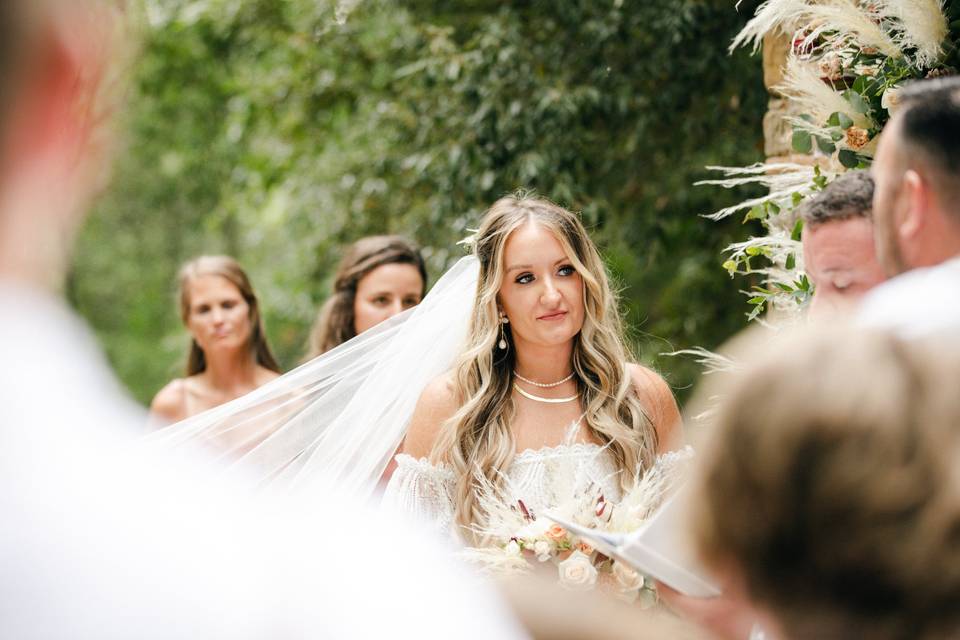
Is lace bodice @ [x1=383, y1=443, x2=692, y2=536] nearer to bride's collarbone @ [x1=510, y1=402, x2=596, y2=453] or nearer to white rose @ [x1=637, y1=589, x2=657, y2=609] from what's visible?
bride's collarbone @ [x1=510, y1=402, x2=596, y2=453]

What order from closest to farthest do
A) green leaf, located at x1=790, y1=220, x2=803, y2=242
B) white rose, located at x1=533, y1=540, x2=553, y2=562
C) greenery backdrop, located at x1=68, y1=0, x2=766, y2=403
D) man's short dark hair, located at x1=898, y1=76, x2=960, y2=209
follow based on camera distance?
man's short dark hair, located at x1=898, y1=76, x2=960, y2=209 → white rose, located at x1=533, y1=540, x2=553, y2=562 → green leaf, located at x1=790, y1=220, x2=803, y2=242 → greenery backdrop, located at x1=68, y1=0, x2=766, y2=403

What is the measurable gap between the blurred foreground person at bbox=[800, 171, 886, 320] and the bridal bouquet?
81 cm

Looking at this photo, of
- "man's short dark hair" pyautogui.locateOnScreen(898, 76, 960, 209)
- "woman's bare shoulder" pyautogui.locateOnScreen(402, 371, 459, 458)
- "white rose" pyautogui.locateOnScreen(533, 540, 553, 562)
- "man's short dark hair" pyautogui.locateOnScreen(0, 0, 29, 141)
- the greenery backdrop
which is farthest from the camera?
the greenery backdrop

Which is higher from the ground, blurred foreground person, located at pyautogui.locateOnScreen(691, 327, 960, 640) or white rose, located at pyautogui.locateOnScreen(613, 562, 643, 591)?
blurred foreground person, located at pyautogui.locateOnScreen(691, 327, 960, 640)

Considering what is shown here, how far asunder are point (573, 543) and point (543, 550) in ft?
0.32

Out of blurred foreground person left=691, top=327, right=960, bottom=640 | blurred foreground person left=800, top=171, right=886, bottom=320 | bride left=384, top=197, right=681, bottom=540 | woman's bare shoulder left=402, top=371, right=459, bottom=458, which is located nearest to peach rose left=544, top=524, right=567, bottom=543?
bride left=384, top=197, right=681, bottom=540

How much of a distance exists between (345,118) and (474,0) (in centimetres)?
169

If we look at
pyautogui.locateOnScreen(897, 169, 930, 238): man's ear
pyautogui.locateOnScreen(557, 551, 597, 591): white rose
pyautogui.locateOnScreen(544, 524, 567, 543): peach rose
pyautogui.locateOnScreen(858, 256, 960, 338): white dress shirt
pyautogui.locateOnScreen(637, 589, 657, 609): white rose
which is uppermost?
pyautogui.locateOnScreen(897, 169, 930, 238): man's ear

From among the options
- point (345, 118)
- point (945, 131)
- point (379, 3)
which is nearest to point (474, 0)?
point (379, 3)

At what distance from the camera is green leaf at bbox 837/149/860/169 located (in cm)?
310

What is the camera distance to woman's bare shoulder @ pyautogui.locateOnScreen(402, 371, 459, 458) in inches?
138

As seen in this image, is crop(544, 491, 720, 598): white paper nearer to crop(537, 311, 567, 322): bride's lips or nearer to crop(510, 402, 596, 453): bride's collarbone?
crop(510, 402, 596, 453): bride's collarbone

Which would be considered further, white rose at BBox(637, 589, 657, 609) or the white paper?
white rose at BBox(637, 589, 657, 609)

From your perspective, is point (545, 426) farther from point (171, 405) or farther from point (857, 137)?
point (171, 405)
